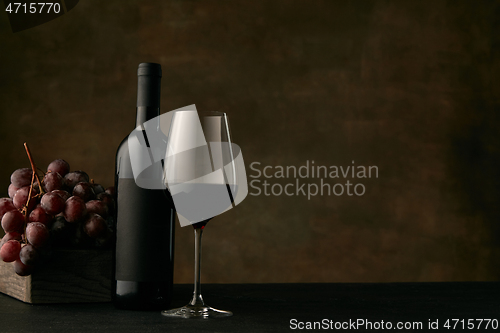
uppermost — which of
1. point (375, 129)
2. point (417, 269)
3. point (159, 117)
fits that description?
point (375, 129)

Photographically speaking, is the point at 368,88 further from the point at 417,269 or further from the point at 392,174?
the point at 417,269

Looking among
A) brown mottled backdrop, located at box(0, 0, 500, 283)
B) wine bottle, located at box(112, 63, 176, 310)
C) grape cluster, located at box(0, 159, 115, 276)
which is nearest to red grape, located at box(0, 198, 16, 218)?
grape cluster, located at box(0, 159, 115, 276)

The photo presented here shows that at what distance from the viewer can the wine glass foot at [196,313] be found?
0.72 m

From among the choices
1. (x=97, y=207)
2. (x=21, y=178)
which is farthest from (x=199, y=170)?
(x=21, y=178)

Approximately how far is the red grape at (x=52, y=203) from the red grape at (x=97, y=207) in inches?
1.9

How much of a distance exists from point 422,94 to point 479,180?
0.54 m

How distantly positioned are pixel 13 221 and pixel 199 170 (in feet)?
1.10

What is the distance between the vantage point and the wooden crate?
32.5 inches

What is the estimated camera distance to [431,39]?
109 inches

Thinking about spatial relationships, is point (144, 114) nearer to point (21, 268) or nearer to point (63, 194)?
point (63, 194)

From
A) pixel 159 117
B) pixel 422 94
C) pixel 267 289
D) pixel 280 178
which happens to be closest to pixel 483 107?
pixel 422 94

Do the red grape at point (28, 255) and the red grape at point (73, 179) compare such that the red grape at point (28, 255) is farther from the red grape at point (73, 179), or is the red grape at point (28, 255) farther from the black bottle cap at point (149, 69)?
the black bottle cap at point (149, 69)

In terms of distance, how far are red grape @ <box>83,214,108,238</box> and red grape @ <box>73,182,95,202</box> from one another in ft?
0.15

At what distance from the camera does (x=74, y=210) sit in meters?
0.84
